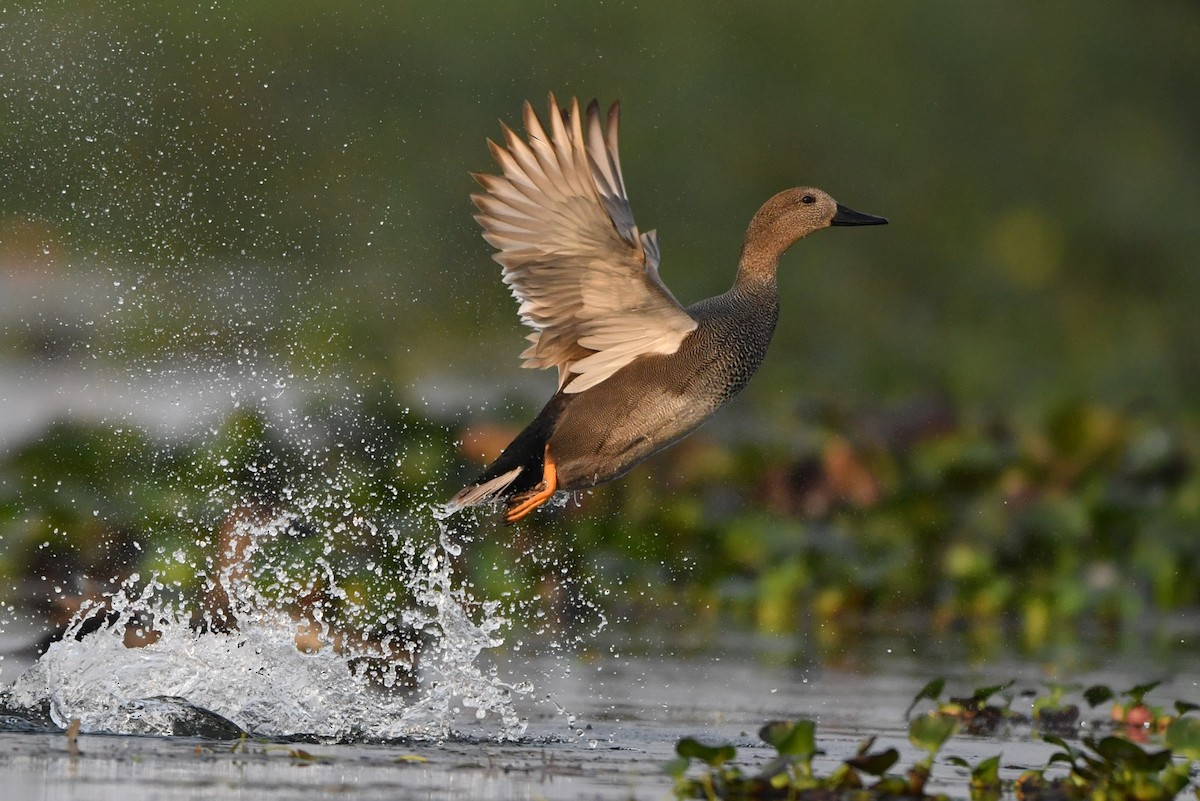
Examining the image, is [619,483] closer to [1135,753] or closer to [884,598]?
[884,598]

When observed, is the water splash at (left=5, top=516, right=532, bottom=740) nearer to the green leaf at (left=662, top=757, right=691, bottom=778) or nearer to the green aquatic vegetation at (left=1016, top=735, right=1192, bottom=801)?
the green leaf at (left=662, top=757, right=691, bottom=778)

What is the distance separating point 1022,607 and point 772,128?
6992mm

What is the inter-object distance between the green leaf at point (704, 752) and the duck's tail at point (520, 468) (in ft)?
5.40

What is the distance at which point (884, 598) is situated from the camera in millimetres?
7059

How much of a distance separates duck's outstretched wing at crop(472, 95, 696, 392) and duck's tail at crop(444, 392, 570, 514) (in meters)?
0.30

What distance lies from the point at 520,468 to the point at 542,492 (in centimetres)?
16

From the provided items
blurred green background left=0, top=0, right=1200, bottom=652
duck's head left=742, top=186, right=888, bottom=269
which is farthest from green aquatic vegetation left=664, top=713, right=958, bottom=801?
blurred green background left=0, top=0, right=1200, bottom=652

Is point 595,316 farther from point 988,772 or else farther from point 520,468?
point 988,772

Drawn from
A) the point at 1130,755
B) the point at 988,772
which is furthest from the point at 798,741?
the point at 1130,755

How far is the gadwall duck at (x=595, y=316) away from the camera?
4.80 metres

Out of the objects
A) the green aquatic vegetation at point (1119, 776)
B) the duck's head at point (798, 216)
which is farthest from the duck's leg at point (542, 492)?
the green aquatic vegetation at point (1119, 776)

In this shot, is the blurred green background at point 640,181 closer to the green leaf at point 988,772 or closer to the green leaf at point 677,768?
the green leaf at point 988,772

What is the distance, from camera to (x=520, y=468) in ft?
17.3

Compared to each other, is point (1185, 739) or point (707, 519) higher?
point (707, 519)
